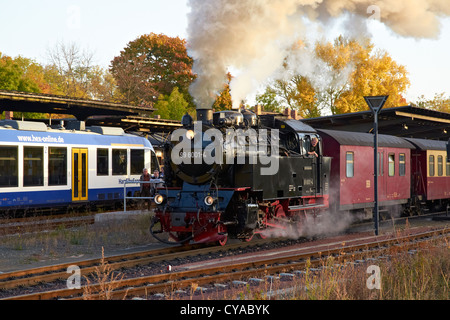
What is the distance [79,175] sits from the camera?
63.0ft

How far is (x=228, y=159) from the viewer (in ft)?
38.3

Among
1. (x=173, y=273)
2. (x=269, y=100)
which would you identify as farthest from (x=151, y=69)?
(x=173, y=273)

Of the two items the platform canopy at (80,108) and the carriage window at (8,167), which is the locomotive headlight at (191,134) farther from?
the platform canopy at (80,108)

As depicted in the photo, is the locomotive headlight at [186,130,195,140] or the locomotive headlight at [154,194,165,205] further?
the locomotive headlight at [154,194,165,205]

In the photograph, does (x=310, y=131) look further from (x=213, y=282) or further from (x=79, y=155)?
(x=79, y=155)

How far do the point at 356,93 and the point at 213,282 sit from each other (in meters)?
33.2

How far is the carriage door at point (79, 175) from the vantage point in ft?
62.4

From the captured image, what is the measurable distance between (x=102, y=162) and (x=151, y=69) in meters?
33.8

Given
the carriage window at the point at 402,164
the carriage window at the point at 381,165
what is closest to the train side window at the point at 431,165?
the carriage window at the point at 402,164

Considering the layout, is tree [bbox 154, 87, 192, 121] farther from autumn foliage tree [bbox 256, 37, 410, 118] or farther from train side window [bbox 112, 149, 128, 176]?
train side window [bbox 112, 149, 128, 176]

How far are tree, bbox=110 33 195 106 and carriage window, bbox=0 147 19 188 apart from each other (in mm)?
31053

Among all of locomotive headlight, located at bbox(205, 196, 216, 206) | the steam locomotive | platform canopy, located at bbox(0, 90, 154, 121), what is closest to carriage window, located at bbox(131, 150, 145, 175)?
platform canopy, located at bbox(0, 90, 154, 121)

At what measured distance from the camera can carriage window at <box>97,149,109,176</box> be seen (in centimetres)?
2008

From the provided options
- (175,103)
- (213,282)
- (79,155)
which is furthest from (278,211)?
(175,103)
